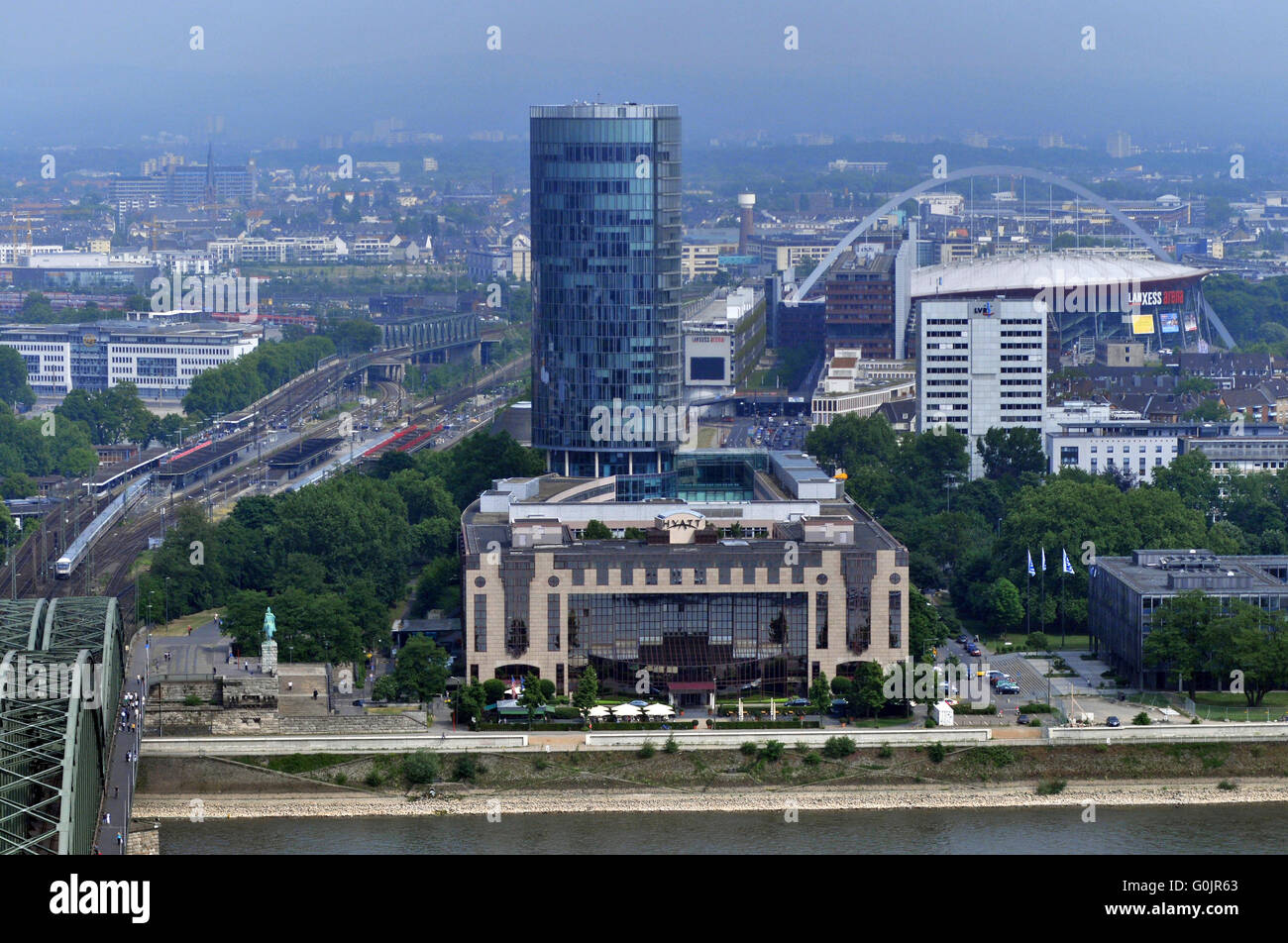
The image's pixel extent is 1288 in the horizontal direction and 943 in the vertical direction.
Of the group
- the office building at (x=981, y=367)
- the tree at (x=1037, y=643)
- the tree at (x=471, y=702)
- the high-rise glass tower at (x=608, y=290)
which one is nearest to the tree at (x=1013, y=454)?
the office building at (x=981, y=367)

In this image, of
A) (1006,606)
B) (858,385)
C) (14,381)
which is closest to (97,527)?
(1006,606)

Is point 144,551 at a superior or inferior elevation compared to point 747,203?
inferior

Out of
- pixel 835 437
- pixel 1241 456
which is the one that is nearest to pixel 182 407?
pixel 835 437

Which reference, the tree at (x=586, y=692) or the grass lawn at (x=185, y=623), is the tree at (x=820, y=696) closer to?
the tree at (x=586, y=692)

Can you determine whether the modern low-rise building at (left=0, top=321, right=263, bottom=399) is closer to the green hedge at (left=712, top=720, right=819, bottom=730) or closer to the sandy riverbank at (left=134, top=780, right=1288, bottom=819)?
the green hedge at (left=712, top=720, right=819, bottom=730)
